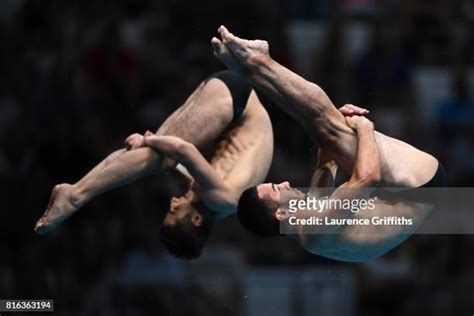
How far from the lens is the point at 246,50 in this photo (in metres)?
6.02

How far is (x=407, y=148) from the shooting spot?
618cm

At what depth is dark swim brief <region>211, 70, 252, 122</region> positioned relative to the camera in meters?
6.44

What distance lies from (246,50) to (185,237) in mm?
990

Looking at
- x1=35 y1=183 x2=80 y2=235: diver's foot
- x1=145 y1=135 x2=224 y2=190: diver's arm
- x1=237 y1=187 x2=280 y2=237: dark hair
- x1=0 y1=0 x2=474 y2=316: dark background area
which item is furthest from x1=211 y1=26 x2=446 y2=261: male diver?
x1=0 y1=0 x2=474 y2=316: dark background area

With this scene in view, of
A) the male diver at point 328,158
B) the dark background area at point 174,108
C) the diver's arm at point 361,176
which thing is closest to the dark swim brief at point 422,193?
the male diver at point 328,158

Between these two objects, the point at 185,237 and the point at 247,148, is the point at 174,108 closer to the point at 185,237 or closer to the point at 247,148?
the point at 247,148

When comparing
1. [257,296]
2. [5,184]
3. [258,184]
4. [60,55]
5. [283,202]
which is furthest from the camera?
[60,55]

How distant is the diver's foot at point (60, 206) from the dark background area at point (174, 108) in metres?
0.71

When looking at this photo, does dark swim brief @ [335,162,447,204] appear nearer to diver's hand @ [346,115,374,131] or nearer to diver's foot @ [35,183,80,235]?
diver's hand @ [346,115,374,131]

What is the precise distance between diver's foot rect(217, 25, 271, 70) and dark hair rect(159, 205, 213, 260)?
847 millimetres

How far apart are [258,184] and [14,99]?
2.47 m

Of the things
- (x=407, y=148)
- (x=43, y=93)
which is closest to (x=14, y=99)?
(x=43, y=93)

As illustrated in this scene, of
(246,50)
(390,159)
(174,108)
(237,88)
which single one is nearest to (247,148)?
(237,88)

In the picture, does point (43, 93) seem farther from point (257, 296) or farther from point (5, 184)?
point (257, 296)
